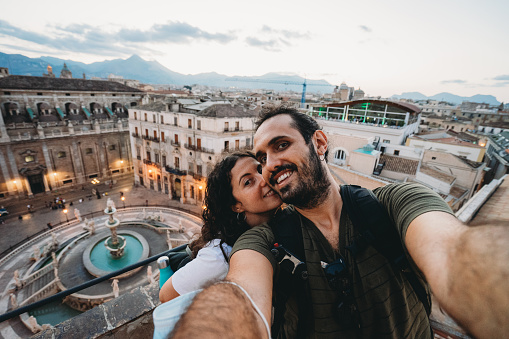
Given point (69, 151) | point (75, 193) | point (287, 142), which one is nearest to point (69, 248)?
point (75, 193)

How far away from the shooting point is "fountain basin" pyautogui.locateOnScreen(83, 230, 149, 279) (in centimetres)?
1384

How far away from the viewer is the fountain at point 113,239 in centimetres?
1456

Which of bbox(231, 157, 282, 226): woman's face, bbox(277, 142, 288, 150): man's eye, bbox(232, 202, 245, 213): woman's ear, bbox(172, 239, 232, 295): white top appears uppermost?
bbox(277, 142, 288, 150): man's eye

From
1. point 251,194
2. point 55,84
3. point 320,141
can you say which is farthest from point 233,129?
point 55,84

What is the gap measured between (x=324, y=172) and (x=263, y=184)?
0.84 m

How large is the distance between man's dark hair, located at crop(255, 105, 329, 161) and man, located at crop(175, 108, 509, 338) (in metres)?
0.01

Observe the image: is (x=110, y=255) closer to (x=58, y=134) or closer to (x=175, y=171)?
Answer: (x=175, y=171)

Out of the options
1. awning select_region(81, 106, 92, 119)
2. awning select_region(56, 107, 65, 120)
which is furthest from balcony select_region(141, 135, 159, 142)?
awning select_region(56, 107, 65, 120)

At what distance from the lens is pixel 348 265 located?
1785 millimetres

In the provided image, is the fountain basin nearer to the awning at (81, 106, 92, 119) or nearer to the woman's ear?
the woman's ear

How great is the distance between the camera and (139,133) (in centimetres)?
2734

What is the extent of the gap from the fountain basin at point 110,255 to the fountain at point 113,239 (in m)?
0.28

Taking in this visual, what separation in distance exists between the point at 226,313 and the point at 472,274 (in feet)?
3.14

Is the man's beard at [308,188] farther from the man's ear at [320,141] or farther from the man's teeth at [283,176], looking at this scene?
the man's ear at [320,141]
